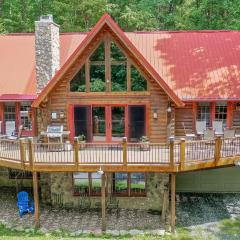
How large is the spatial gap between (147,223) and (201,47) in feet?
31.9

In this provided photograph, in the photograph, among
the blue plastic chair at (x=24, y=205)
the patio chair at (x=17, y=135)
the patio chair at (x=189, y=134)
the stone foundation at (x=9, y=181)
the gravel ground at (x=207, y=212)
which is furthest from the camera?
the stone foundation at (x=9, y=181)

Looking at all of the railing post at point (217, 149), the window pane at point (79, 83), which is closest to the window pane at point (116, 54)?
the window pane at point (79, 83)

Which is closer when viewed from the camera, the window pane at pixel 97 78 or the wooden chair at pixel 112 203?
the window pane at pixel 97 78

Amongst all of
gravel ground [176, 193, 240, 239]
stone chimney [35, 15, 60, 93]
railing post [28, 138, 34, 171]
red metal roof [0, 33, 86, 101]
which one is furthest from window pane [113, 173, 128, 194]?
stone chimney [35, 15, 60, 93]

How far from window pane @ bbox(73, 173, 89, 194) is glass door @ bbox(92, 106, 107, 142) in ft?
6.50

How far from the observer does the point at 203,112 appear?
18.5m

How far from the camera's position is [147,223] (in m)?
16.6

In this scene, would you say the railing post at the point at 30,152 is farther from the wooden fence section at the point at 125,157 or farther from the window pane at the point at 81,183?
the window pane at the point at 81,183

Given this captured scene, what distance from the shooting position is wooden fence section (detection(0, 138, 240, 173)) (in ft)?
49.6

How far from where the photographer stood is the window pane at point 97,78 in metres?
16.7

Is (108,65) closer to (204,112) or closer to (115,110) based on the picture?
(115,110)

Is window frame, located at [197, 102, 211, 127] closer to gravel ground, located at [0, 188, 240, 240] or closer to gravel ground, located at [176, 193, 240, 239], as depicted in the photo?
gravel ground, located at [176, 193, 240, 239]

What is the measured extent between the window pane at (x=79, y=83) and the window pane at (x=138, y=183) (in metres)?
4.71

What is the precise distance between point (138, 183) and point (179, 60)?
6685mm
